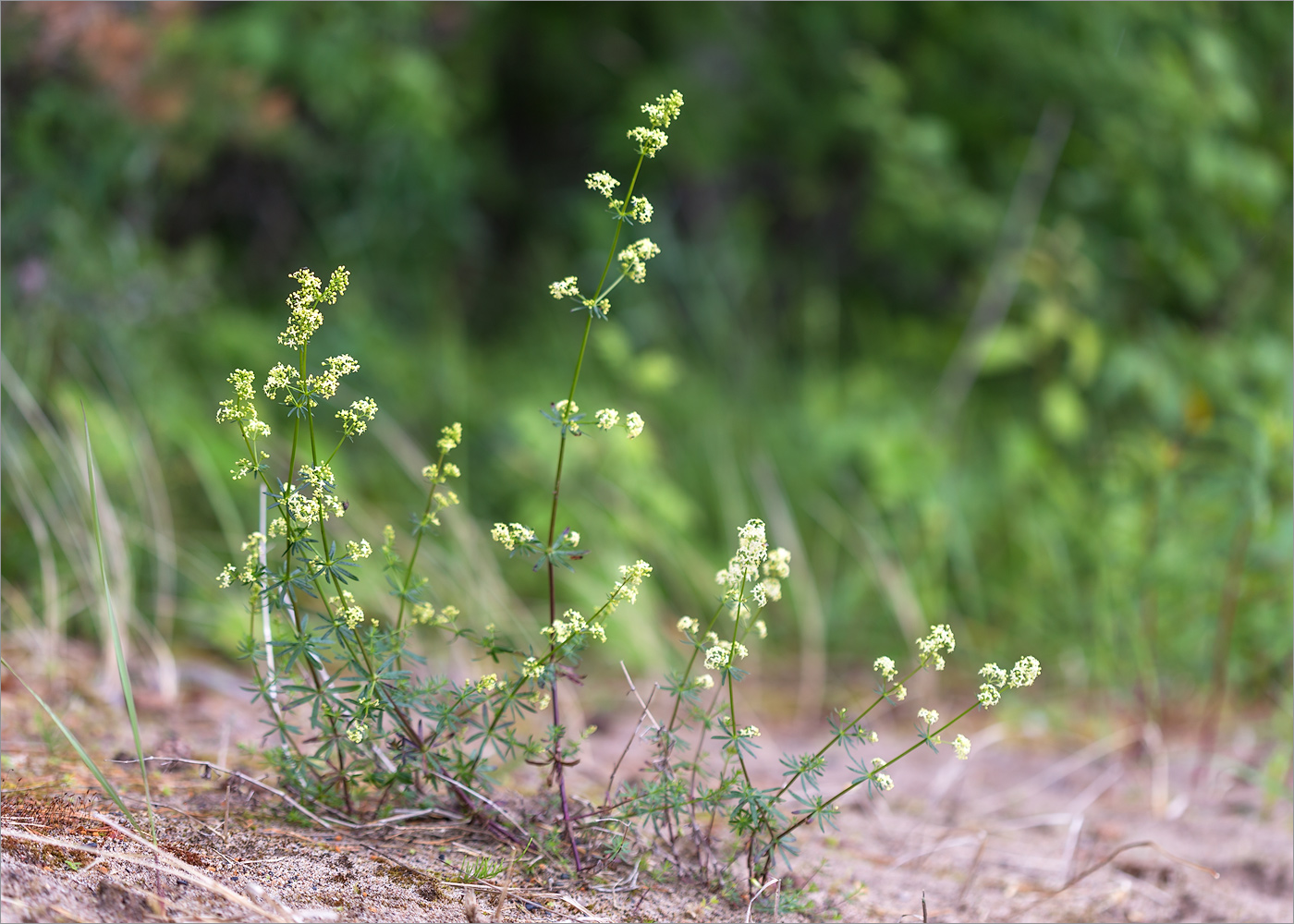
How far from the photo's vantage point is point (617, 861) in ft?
4.73

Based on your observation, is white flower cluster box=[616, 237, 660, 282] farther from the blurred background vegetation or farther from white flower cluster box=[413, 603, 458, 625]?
the blurred background vegetation

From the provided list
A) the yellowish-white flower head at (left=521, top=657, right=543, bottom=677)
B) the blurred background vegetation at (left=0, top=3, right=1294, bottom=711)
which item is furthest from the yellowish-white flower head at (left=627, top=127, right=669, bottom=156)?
the blurred background vegetation at (left=0, top=3, right=1294, bottom=711)

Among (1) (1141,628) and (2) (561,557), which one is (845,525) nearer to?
(1) (1141,628)

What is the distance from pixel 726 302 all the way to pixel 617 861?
411 centimetres

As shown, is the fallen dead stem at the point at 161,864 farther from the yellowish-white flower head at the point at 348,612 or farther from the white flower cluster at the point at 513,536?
the white flower cluster at the point at 513,536

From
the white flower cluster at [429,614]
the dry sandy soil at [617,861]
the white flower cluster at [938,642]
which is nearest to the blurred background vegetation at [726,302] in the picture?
the dry sandy soil at [617,861]

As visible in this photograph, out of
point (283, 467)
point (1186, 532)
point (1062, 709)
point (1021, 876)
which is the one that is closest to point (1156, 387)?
point (1186, 532)

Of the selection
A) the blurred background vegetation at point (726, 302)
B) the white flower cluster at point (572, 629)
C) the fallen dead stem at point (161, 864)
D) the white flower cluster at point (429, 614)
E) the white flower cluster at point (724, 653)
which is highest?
the blurred background vegetation at point (726, 302)

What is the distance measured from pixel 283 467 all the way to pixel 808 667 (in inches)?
69.1

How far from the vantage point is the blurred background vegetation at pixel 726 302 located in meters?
3.11

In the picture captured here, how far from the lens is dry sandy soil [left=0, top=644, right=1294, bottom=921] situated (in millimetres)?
1264

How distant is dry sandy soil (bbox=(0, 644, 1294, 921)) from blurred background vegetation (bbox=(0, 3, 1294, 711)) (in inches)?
13.9

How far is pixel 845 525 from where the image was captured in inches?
156

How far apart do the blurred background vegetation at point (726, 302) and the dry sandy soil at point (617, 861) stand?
354 millimetres
